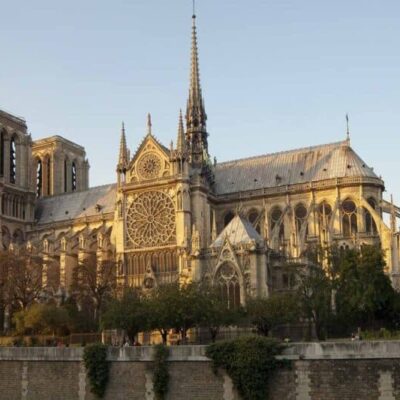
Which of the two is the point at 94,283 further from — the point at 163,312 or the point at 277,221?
the point at 163,312

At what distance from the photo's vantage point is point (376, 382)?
3006 centimetres

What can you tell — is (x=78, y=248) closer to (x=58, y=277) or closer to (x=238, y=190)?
(x=58, y=277)

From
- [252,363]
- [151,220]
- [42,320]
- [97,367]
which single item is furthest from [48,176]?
[252,363]

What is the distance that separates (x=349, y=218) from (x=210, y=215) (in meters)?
→ 12.5

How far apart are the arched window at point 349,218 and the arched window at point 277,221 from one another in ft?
17.5

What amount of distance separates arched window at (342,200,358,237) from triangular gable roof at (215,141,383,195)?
8.77 ft

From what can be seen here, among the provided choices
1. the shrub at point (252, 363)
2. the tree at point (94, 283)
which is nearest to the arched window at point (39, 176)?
the tree at point (94, 283)

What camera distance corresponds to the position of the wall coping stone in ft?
99.3

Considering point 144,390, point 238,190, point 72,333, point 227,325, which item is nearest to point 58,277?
point 72,333

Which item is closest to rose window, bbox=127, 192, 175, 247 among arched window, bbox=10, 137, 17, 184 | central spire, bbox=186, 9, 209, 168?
central spire, bbox=186, 9, 209, 168

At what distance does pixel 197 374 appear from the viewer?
34.3 meters

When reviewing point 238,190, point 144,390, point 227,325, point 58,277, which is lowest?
point 144,390

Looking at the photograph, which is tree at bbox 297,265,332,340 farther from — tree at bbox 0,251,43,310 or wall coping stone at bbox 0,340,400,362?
tree at bbox 0,251,43,310

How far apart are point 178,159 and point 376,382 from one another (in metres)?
40.2
